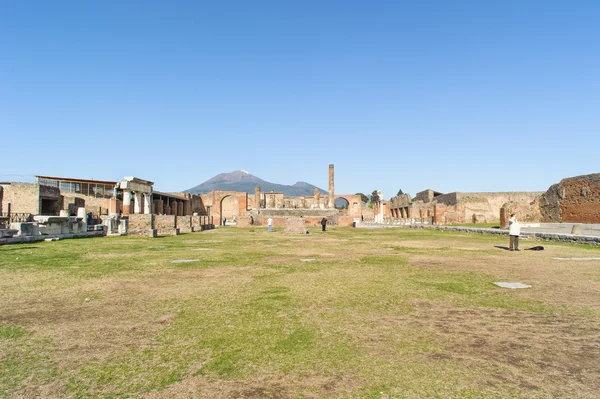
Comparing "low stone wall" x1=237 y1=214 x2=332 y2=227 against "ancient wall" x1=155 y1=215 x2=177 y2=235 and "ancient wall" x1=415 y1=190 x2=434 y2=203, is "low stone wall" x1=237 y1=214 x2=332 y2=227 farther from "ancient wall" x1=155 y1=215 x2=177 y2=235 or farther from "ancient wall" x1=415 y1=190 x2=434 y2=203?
"ancient wall" x1=415 y1=190 x2=434 y2=203

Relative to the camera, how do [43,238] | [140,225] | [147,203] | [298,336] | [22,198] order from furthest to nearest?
[22,198] < [147,203] < [140,225] < [43,238] < [298,336]

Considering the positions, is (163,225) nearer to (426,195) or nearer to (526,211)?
(526,211)

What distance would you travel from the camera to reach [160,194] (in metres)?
43.2

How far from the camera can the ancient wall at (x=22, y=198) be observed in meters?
30.6

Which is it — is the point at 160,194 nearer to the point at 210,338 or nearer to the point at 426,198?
the point at 426,198

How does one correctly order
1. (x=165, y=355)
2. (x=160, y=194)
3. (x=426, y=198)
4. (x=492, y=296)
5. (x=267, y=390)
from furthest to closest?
(x=426, y=198) → (x=160, y=194) → (x=492, y=296) → (x=165, y=355) → (x=267, y=390)

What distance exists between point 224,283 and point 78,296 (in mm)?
2061

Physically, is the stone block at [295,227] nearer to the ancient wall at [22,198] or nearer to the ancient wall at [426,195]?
the ancient wall at [22,198]

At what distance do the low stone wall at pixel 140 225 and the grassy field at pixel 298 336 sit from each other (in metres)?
14.1

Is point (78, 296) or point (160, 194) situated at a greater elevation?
point (160, 194)

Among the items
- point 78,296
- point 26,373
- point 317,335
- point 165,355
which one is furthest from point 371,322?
point 78,296

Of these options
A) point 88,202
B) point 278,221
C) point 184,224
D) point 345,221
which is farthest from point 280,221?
point 88,202

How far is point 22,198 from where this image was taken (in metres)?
30.6

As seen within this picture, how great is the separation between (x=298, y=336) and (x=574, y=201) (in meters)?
22.3
